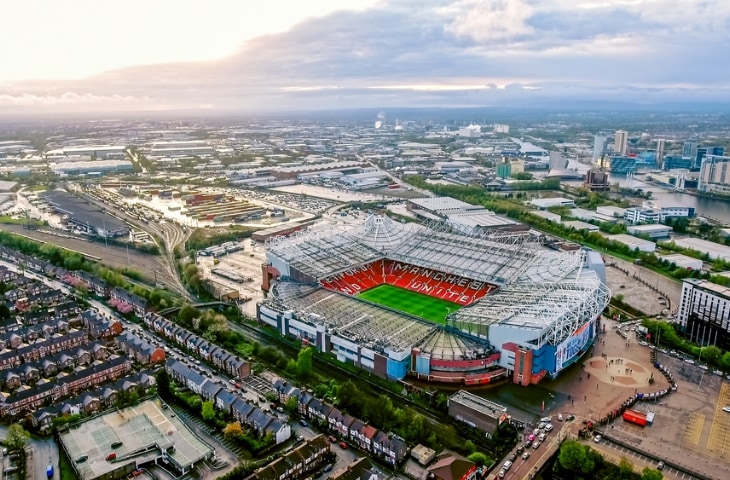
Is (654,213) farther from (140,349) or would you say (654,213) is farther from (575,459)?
(140,349)

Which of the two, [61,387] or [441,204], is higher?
[441,204]

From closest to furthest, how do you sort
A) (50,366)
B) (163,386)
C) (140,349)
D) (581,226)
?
(163,386) < (50,366) < (140,349) < (581,226)

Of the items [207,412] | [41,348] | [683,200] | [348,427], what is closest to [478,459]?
[348,427]

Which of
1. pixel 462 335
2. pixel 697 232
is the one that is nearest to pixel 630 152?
pixel 697 232

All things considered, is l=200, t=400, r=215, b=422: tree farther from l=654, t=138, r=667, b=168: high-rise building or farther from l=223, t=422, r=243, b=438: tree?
l=654, t=138, r=667, b=168: high-rise building

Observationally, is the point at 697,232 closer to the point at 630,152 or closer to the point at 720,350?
the point at 720,350

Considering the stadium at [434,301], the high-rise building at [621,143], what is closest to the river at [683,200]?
the high-rise building at [621,143]

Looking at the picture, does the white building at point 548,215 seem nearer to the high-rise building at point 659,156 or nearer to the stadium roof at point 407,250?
the stadium roof at point 407,250
